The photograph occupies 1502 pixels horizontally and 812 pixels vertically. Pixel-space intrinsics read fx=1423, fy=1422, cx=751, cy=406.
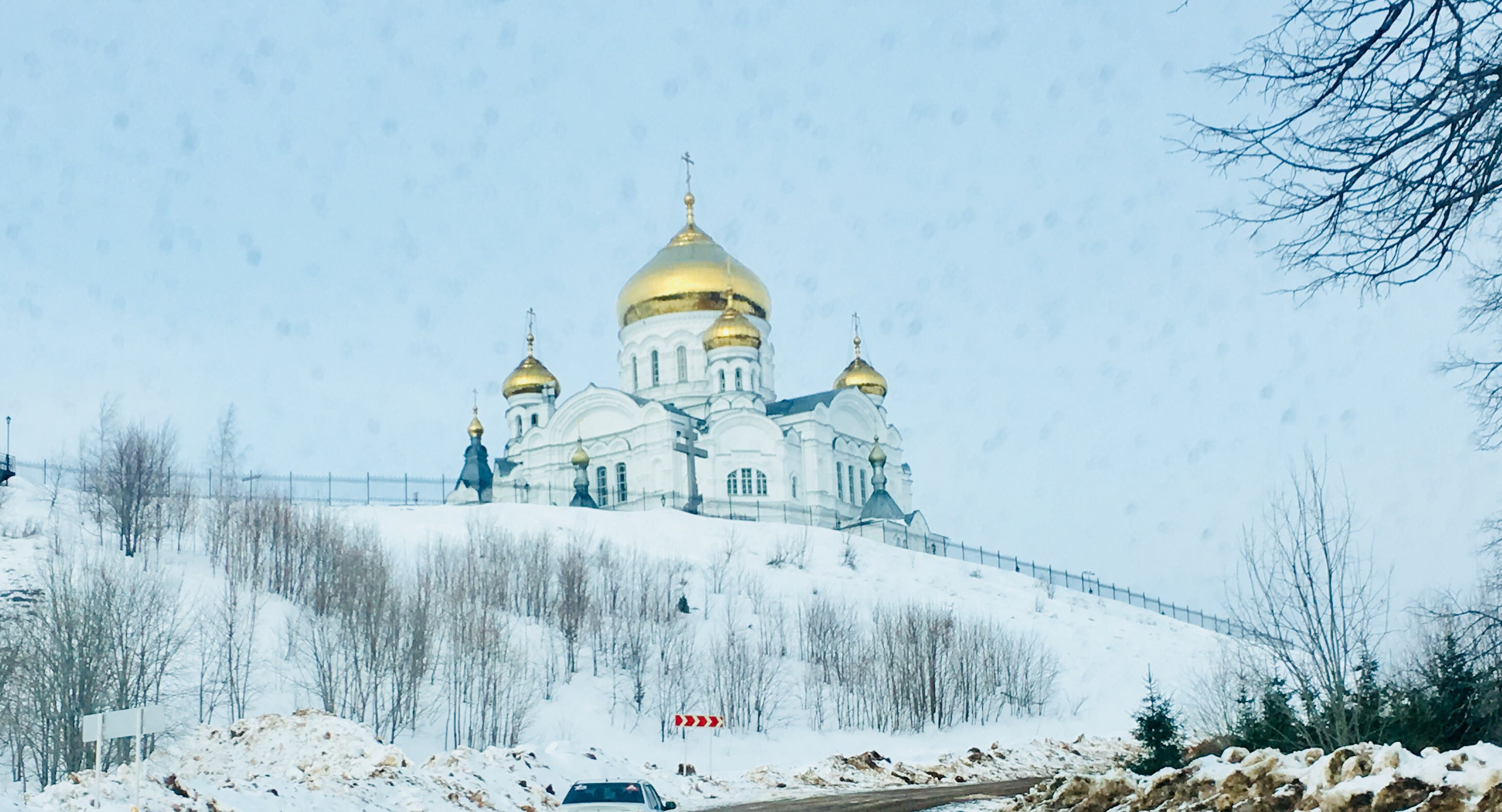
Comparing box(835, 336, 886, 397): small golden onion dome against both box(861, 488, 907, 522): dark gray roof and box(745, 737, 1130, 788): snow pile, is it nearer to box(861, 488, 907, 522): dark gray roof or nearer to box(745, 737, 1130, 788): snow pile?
box(861, 488, 907, 522): dark gray roof

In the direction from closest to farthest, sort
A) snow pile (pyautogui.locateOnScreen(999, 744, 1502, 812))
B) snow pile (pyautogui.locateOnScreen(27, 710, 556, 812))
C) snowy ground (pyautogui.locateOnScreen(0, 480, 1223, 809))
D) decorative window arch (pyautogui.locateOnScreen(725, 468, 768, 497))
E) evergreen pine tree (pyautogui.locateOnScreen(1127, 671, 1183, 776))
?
snow pile (pyautogui.locateOnScreen(999, 744, 1502, 812)), snow pile (pyautogui.locateOnScreen(27, 710, 556, 812)), evergreen pine tree (pyautogui.locateOnScreen(1127, 671, 1183, 776)), snowy ground (pyautogui.locateOnScreen(0, 480, 1223, 809)), decorative window arch (pyautogui.locateOnScreen(725, 468, 768, 497))

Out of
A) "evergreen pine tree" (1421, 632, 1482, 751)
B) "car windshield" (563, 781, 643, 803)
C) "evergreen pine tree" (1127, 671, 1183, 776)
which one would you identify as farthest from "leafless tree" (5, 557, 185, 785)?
"evergreen pine tree" (1421, 632, 1482, 751)

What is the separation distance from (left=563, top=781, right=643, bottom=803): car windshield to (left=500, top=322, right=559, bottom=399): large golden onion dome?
59111mm

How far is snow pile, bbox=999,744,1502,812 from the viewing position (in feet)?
28.6

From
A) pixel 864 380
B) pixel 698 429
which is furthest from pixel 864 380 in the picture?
pixel 698 429

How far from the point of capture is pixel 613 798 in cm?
1538

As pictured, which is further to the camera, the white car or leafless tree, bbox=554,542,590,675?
leafless tree, bbox=554,542,590,675

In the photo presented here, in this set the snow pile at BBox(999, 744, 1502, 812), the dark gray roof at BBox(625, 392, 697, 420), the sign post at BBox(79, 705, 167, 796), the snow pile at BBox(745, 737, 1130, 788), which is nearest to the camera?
the snow pile at BBox(999, 744, 1502, 812)

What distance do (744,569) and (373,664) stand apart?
19357mm

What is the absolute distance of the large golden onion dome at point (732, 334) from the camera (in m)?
67.6

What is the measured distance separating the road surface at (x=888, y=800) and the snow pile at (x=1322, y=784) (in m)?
6.48

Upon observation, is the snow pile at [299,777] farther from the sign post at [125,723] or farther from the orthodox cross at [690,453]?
the orthodox cross at [690,453]

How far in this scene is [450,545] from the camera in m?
48.3

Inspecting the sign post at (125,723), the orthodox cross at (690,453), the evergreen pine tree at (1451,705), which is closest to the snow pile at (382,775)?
the sign post at (125,723)
